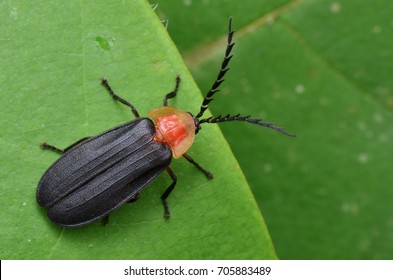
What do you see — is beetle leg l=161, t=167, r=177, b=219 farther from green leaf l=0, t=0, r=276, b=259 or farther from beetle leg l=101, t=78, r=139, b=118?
beetle leg l=101, t=78, r=139, b=118

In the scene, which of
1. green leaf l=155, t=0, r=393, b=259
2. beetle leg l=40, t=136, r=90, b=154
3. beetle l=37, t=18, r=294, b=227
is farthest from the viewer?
green leaf l=155, t=0, r=393, b=259

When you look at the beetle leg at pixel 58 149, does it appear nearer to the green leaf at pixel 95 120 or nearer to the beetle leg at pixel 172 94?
the green leaf at pixel 95 120

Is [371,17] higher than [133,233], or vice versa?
[371,17]

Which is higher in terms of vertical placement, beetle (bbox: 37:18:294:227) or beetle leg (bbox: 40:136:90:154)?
beetle leg (bbox: 40:136:90:154)

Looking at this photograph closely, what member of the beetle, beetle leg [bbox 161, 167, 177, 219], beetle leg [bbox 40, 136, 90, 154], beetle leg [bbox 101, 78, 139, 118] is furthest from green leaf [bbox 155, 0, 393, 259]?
beetle leg [bbox 40, 136, 90, 154]

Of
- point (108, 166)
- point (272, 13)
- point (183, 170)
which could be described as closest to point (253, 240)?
point (183, 170)

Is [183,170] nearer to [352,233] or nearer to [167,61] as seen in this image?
[167,61]
